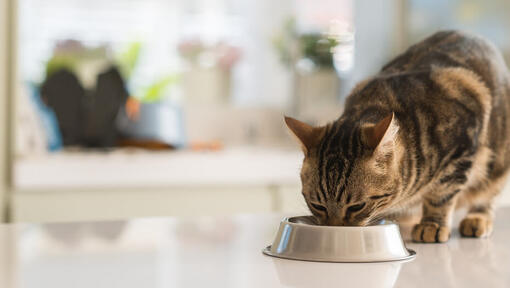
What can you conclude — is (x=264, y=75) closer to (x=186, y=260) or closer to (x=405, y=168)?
(x=405, y=168)

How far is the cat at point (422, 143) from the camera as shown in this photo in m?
0.86

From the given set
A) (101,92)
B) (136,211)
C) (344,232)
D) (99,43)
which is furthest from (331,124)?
(99,43)

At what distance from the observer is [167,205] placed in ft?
8.32

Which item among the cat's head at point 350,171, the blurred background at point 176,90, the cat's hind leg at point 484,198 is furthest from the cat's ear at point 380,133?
the blurred background at point 176,90

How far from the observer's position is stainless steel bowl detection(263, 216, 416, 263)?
2.41 feet

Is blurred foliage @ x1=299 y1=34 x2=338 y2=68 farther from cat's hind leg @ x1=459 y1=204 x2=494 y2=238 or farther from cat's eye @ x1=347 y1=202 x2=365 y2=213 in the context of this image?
cat's eye @ x1=347 y1=202 x2=365 y2=213

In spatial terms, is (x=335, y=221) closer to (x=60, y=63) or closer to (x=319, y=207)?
(x=319, y=207)

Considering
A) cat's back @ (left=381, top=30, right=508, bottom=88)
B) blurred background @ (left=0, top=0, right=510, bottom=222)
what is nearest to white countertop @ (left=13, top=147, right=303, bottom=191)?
blurred background @ (left=0, top=0, right=510, bottom=222)

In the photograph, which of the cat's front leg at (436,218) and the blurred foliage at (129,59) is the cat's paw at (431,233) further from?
the blurred foliage at (129,59)

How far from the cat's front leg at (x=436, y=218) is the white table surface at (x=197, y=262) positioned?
0.08 feet

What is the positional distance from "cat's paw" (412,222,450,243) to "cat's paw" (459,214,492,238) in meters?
0.05

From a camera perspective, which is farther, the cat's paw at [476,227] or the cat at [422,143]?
the cat's paw at [476,227]

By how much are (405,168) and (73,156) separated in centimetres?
191

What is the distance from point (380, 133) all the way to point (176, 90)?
2613mm
